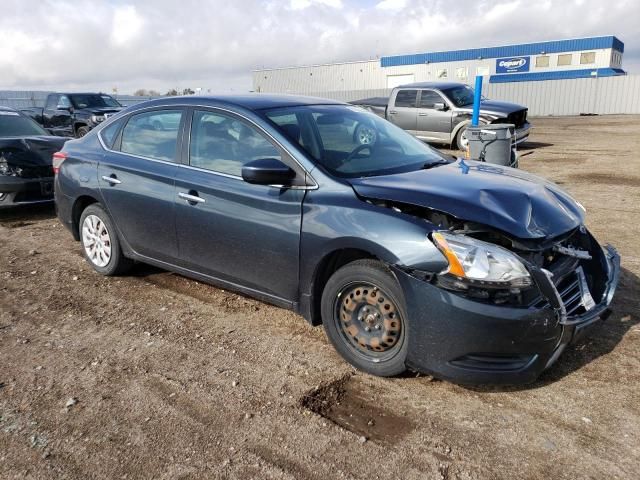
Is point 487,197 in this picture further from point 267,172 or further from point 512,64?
point 512,64

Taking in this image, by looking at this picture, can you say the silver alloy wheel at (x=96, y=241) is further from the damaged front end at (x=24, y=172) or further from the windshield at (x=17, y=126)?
the windshield at (x=17, y=126)

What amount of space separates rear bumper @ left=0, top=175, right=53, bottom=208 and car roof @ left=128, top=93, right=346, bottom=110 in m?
3.82

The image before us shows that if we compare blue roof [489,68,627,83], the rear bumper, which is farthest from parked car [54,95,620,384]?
blue roof [489,68,627,83]

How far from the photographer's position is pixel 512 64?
47250mm

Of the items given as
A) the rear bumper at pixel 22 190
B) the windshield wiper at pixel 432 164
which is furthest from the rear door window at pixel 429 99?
the windshield wiper at pixel 432 164

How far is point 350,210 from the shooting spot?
3.33m

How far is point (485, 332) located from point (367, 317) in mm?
739

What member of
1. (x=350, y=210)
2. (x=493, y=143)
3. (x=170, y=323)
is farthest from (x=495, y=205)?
(x=493, y=143)

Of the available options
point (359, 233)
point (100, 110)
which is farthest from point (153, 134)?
point (100, 110)

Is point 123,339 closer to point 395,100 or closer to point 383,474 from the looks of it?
point 383,474

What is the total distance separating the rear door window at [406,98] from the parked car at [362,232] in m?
12.0

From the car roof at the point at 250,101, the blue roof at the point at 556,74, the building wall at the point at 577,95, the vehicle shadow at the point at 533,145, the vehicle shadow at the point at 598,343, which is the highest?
the blue roof at the point at 556,74

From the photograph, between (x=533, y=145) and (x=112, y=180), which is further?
(x=533, y=145)

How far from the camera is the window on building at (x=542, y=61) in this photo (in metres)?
46.4
